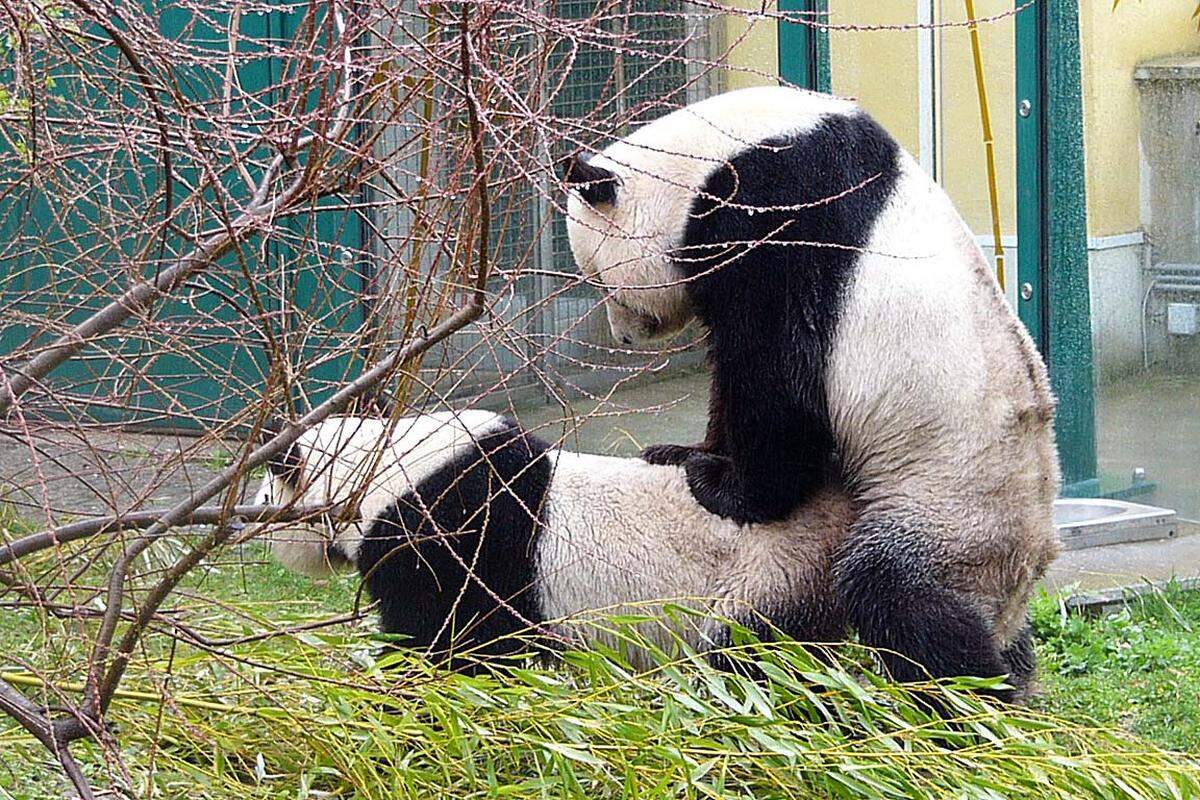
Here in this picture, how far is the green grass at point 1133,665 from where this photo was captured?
313 centimetres

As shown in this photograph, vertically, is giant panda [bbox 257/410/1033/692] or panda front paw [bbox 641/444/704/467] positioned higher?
panda front paw [bbox 641/444/704/467]

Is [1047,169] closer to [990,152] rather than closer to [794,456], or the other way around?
[990,152]

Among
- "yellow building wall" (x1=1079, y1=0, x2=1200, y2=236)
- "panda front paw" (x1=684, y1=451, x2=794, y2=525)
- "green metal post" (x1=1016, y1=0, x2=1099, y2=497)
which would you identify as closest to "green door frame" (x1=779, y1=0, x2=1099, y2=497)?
"green metal post" (x1=1016, y1=0, x2=1099, y2=497)

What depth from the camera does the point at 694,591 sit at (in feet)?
8.89

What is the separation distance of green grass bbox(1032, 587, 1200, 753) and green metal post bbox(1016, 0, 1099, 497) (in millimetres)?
1005

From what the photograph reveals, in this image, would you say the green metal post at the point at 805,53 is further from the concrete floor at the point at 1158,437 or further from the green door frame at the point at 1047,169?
the concrete floor at the point at 1158,437

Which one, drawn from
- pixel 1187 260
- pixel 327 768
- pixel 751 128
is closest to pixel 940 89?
pixel 1187 260

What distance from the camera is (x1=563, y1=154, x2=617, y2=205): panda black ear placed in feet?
8.87

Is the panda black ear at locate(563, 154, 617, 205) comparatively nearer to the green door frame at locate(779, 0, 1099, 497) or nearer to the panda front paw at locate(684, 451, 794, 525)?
the panda front paw at locate(684, 451, 794, 525)

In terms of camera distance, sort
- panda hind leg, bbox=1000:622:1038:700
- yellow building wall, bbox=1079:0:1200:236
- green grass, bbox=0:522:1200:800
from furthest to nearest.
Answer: yellow building wall, bbox=1079:0:1200:236
panda hind leg, bbox=1000:622:1038:700
green grass, bbox=0:522:1200:800

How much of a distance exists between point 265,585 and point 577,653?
1988 mm

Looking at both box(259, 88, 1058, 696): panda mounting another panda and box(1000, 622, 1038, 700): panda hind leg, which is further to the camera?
box(1000, 622, 1038, 700): panda hind leg

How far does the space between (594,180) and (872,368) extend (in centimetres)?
58

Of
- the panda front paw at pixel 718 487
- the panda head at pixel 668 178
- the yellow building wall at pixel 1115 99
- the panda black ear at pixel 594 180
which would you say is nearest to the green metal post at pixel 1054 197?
the yellow building wall at pixel 1115 99
